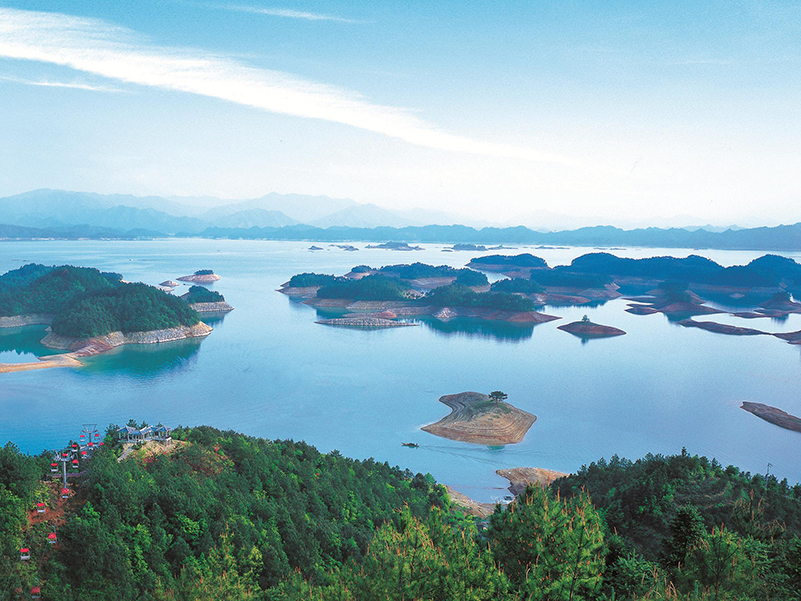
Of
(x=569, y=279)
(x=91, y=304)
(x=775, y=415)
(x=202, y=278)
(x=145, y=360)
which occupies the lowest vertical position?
(x=145, y=360)

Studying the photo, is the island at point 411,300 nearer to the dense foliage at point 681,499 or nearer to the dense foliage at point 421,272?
the dense foliage at point 421,272

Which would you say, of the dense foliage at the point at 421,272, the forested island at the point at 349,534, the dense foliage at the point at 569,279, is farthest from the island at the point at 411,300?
the forested island at the point at 349,534

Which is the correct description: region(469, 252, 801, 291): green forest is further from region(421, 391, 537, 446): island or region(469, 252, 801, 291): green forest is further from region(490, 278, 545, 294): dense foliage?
region(421, 391, 537, 446): island

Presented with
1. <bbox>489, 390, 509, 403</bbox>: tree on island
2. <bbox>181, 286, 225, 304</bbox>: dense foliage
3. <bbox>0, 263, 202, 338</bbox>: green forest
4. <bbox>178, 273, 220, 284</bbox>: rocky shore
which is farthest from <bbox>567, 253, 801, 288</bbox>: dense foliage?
<bbox>489, 390, 509, 403</bbox>: tree on island

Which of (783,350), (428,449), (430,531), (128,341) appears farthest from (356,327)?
(430,531)

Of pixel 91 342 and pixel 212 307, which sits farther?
pixel 212 307

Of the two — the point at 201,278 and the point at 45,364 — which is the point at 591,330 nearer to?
the point at 45,364

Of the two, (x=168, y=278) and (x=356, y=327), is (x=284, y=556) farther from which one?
(x=168, y=278)

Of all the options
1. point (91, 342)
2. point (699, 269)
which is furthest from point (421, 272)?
point (91, 342)
